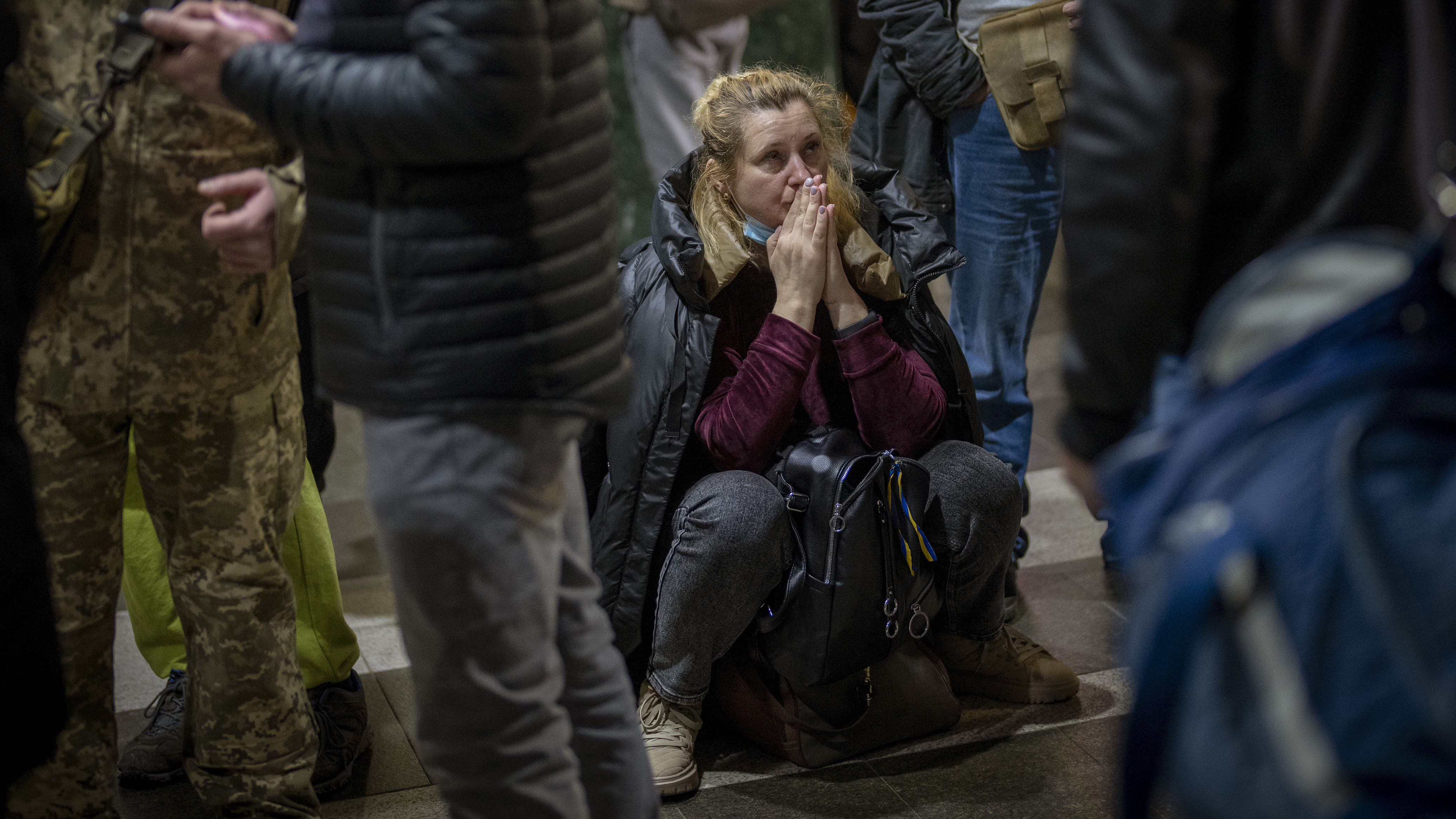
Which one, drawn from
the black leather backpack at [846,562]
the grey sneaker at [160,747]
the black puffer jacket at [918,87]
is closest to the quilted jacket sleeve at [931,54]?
the black puffer jacket at [918,87]

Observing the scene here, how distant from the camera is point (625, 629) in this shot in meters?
2.31

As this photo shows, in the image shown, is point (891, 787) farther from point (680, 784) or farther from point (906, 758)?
point (680, 784)

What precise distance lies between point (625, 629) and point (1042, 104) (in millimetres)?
1424

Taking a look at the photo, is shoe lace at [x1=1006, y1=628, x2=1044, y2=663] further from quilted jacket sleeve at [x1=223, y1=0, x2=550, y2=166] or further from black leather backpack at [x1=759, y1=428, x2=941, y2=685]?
quilted jacket sleeve at [x1=223, y1=0, x2=550, y2=166]

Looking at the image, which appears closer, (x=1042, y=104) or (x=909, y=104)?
(x=1042, y=104)

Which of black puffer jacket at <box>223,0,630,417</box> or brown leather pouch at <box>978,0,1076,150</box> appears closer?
black puffer jacket at <box>223,0,630,417</box>

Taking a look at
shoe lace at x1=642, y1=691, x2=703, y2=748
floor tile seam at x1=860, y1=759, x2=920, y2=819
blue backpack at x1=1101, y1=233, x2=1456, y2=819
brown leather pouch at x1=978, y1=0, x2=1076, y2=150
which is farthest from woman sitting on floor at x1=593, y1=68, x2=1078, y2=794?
blue backpack at x1=1101, y1=233, x2=1456, y2=819

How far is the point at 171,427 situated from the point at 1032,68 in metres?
1.88

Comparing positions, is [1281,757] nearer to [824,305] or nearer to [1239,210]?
[1239,210]

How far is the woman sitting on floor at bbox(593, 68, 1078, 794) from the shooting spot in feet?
7.34

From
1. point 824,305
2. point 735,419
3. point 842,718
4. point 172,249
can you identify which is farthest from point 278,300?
point 842,718

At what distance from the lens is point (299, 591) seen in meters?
2.29

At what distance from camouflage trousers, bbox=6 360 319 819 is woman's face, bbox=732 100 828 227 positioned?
3.02 ft

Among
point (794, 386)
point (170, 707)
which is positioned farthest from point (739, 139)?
point (170, 707)
